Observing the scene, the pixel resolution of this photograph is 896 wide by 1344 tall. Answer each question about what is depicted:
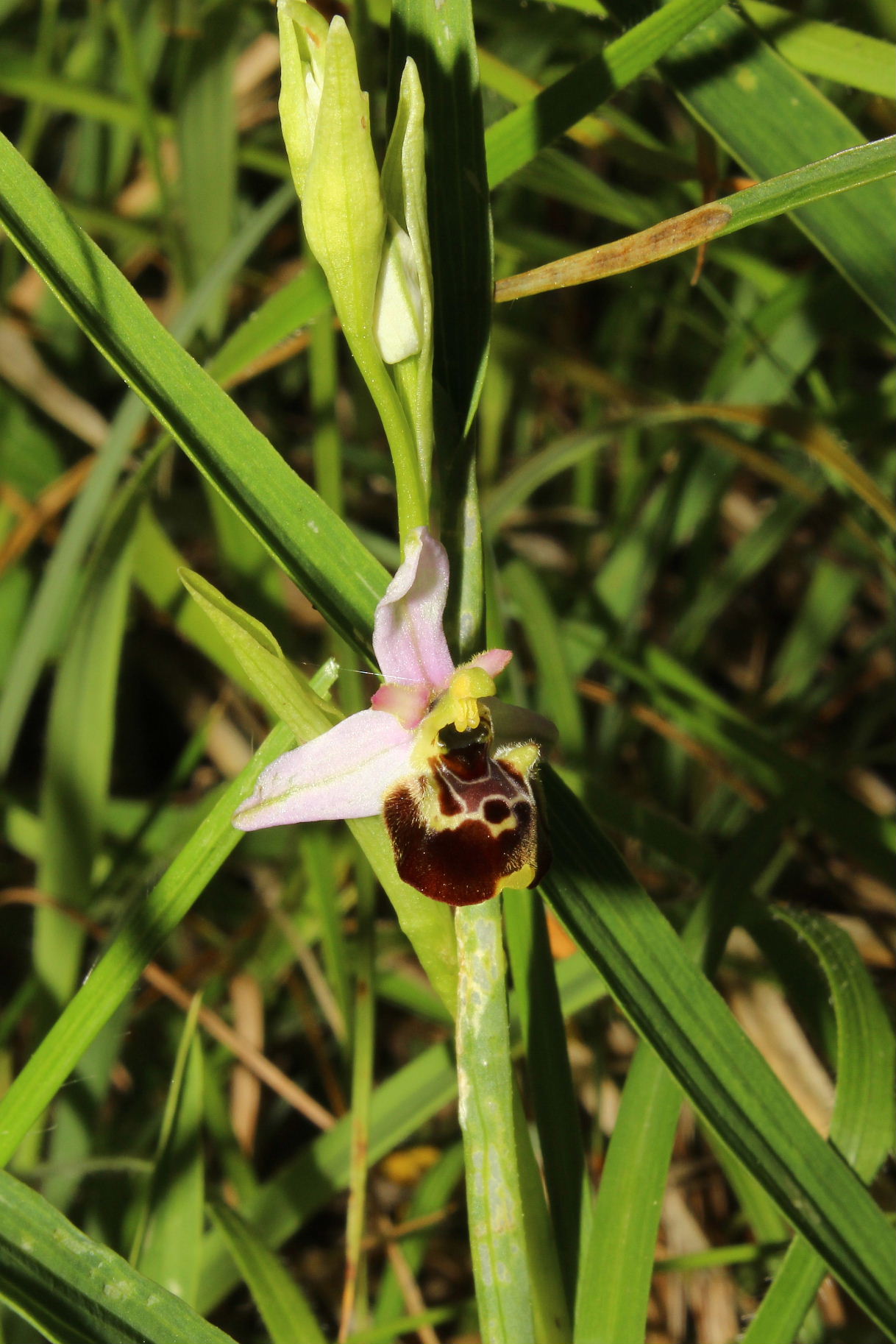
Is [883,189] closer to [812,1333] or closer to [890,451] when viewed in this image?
[890,451]

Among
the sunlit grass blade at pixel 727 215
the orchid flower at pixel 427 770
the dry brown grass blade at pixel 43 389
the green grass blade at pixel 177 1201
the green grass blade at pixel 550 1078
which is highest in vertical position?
the dry brown grass blade at pixel 43 389

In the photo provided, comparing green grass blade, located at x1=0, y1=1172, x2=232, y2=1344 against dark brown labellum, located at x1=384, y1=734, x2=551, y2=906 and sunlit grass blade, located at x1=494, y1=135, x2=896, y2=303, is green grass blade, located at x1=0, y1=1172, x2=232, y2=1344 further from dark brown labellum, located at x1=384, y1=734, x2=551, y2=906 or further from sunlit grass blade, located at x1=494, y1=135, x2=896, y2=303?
sunlit grass blade, located at x1=494, y1=135, x2=896, y2=303

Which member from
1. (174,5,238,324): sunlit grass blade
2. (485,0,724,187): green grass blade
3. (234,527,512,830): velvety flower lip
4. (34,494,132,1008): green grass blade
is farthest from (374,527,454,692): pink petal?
(174,5,238,324): sunlit grass blade

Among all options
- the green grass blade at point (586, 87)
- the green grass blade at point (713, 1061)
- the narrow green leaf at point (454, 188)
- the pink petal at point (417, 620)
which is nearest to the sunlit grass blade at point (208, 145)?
the green grass blade at point (586, 87)

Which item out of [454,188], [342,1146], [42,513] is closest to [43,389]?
[42,513]

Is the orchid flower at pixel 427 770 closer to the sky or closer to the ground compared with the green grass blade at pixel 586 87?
closer to the ground

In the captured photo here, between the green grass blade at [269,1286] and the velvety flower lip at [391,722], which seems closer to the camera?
the velvety flower lip at [391,722]

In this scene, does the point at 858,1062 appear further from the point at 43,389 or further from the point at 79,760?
the point at 43,389

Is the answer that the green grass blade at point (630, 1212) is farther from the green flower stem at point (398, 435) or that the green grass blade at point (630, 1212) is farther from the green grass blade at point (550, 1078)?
the green flower stem at point (398, 435)
